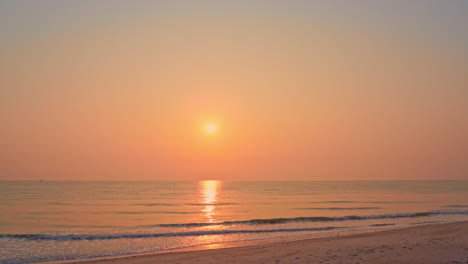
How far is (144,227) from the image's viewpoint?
36812 millimetres

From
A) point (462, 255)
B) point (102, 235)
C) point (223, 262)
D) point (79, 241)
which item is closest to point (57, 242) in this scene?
point (79, 241)

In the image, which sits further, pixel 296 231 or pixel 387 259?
pixel 296 231

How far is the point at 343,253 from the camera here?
19.4 meters

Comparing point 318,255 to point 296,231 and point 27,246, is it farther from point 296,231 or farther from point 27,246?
point 27,246

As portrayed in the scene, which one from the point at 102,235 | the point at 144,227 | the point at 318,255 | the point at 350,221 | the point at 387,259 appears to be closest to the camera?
the point at 387,259

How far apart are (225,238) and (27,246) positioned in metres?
12.5

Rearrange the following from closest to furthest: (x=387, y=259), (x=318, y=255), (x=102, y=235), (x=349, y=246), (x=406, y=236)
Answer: (x=387, y=259)
(x=318, y=255)
(x=349, y=246)
(x=406, y=236)
(x=102, y=235)

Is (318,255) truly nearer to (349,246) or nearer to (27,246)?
(349,246)

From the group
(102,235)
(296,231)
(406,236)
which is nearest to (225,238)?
(296,231)

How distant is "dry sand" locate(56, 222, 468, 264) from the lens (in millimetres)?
17922

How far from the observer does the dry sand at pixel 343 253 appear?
17.9 m

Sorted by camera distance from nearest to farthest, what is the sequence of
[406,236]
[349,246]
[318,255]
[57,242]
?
[318,255] < [349,246] < [406,236] < [57,242]

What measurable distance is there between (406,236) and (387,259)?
8046 mm

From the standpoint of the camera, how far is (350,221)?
40.7 meters
